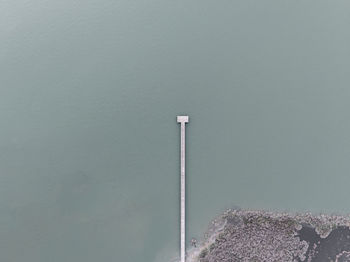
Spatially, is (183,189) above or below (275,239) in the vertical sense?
above

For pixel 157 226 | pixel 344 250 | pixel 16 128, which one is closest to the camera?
pixel 344 250

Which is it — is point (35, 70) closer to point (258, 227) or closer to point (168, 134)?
point (168, 134)

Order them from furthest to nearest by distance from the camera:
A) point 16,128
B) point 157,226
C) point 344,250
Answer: point 16,128 < point 157,226 < point 344,250

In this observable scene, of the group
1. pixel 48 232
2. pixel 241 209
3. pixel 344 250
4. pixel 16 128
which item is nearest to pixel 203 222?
pixel 241 209

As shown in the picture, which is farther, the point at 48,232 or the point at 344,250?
the point at 48,232

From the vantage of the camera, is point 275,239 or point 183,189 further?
point 183,189

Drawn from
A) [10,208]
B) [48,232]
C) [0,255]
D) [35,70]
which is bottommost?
[0,255]

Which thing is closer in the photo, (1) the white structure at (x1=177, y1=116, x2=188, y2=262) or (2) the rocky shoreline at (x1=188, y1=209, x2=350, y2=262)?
(2) the rocky shoreline at (x1=188, y1=209, x2=350, y2=262)

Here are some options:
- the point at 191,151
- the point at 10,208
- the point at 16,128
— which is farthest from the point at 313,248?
the point at 16,128

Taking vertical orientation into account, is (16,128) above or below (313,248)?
above

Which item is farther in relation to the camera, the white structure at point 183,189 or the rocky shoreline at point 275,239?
the white structure at point 183,189
